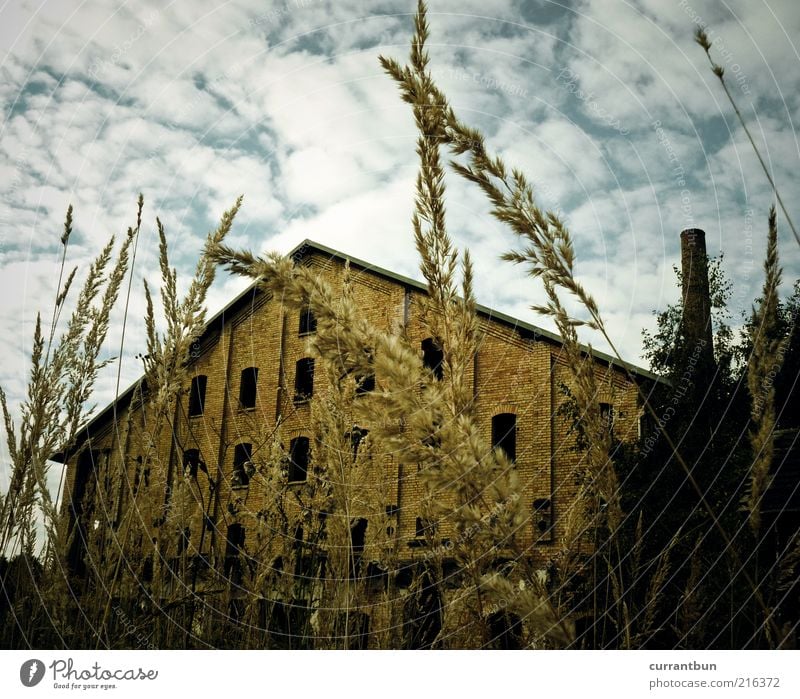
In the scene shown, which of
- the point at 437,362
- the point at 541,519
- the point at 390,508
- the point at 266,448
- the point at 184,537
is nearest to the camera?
the point at 184,537

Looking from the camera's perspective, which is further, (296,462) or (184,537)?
(296,462)

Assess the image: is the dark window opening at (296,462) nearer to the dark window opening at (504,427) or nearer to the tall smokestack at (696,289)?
the dark window opening at (504,427)

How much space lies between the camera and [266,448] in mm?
3809

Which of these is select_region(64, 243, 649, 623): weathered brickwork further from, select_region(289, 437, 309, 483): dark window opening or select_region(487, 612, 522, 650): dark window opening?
select_region(487, 612, 522, 650): dark window opening

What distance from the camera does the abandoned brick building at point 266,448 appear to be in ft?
8.32

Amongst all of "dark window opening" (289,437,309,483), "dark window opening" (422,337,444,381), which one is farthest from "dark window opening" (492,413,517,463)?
"dark window opening" (289,437,309,483)

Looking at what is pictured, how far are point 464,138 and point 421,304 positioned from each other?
0.38 meters

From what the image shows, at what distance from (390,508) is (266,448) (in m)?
0.99

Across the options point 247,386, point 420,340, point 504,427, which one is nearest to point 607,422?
point 420,340

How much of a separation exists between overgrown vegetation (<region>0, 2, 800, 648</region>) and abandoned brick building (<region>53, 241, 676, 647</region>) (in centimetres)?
3

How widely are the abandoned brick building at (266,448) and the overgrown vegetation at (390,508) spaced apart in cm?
3

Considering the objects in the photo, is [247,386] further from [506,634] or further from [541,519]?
[506,634]

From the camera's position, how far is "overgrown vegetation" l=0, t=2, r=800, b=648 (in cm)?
119
